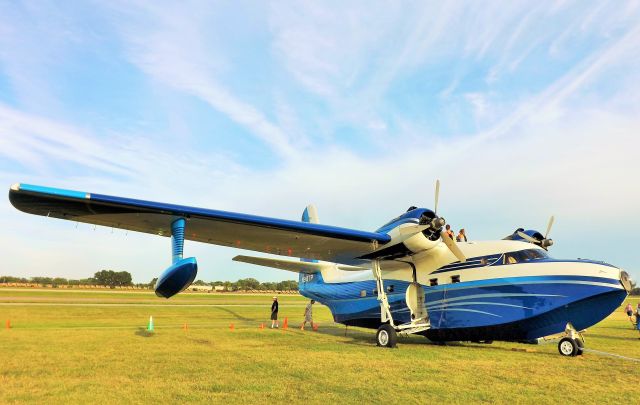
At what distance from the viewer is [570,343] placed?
1188cm

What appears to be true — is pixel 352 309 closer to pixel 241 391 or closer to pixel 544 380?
pixel 544 380

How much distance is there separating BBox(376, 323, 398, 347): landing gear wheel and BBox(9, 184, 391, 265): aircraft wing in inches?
101

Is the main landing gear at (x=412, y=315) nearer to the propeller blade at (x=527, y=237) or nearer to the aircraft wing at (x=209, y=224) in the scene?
the aircraft wing at (x=209, y=224)

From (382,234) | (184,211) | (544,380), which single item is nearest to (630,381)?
(544,380)

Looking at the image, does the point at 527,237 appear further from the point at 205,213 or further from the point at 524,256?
the point at 205,213

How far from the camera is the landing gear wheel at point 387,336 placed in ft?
43.3

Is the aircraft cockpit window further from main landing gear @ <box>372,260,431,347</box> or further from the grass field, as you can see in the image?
main landing gear @ <box>372,260,431,347</box>

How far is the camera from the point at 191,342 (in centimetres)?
1321

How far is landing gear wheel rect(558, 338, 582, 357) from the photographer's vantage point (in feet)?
38.7

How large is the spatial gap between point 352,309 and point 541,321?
7.25 m

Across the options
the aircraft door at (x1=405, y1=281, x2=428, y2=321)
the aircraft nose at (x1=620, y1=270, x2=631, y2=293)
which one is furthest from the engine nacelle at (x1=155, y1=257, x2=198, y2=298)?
the aircraft nose at (x1=620, y1=270, x2=631, y2=293)

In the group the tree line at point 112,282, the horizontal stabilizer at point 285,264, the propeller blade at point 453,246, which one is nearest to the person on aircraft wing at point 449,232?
the propeller blade at point 453,246

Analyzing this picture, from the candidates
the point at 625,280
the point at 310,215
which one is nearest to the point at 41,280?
the point at 310,215

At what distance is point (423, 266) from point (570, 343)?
4.68 metres
